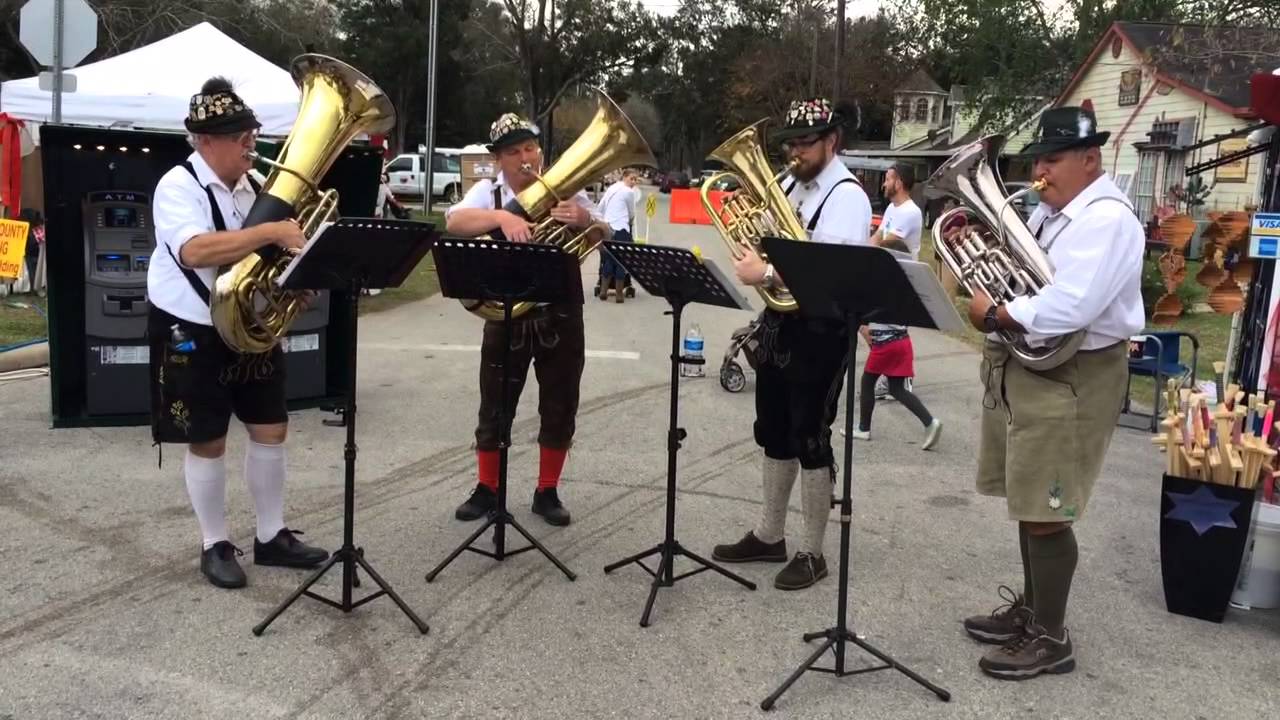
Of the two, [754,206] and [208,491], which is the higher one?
[754,206]

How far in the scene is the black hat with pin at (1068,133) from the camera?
129 inches

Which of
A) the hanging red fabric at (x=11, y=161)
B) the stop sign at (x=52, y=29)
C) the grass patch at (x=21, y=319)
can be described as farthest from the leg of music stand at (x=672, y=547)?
the hanging red fabric at (x=11, y=161)

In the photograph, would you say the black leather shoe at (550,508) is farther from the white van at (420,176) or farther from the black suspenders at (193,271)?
the white van at (420,176)

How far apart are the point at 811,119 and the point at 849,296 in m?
1.09

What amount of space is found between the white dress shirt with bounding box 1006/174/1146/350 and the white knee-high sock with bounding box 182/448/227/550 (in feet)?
10.5

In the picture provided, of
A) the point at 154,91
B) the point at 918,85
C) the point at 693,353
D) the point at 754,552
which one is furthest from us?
the point at 918,85

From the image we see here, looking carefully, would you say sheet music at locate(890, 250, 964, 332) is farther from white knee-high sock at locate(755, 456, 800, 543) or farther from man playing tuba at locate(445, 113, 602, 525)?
man playing tuba at locate(445, 113, 602, 525)

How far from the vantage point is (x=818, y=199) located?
410 cm

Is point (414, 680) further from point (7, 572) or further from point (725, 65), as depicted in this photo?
point (725, 65)

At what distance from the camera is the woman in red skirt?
666cm

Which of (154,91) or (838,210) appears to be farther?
(154,91)

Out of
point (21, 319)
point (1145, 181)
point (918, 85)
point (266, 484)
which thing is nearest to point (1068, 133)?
point (266, 484)

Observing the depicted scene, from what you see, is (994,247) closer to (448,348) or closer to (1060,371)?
(1060,371)

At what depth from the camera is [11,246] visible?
7906mm
